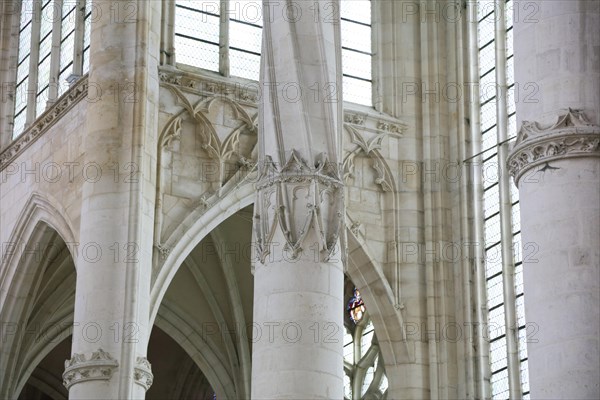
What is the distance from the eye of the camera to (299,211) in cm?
1449

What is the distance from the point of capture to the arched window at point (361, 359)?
80.4 ft

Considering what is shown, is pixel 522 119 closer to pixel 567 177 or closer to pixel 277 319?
pixel 567 177

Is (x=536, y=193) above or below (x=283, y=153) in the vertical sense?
below

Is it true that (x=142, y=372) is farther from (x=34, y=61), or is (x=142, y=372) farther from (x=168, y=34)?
(x=34, y=61)

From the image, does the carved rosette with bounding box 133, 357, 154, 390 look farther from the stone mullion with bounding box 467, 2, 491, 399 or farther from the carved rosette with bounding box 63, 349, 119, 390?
the stone mullion with bounding box 467, 2, 491, 399

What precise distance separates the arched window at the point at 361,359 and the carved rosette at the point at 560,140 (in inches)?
527

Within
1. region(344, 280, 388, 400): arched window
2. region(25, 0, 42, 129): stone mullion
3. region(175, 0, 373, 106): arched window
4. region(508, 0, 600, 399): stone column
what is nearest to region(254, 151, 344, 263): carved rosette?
region(508, 0, 600, 399): stone column

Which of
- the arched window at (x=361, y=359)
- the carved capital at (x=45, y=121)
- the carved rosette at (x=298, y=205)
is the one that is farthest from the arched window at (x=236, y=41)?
the carved rosette at (x=298, y=205)

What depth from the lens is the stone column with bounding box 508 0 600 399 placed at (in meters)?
10.5

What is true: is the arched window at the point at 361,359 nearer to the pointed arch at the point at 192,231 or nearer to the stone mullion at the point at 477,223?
the stone mullion at the point at 477,223

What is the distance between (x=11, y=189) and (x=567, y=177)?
14.9 m

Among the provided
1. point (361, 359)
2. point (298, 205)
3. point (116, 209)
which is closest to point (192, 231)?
point (116, 209)

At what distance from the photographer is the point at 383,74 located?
80.1 feet

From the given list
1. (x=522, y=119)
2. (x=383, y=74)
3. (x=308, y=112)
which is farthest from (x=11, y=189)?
(x=522, y=119)
